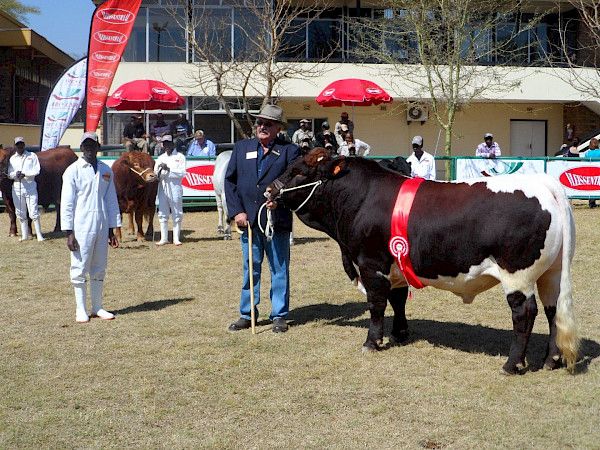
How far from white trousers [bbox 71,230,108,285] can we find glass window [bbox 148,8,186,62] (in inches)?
835

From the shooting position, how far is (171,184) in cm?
1680

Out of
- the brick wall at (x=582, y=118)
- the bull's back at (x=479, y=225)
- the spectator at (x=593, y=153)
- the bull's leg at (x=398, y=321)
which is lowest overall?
the bull's leg at (x=398, y=321)

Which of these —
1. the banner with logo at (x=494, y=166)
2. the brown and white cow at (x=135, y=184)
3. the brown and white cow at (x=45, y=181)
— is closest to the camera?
the brown and white cow at (x=135, y=184)

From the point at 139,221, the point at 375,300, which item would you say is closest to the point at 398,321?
the point at 375,300

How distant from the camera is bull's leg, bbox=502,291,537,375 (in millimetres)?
7355

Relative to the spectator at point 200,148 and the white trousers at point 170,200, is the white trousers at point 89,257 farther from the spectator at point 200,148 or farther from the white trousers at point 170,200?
the spectator at point 200,148

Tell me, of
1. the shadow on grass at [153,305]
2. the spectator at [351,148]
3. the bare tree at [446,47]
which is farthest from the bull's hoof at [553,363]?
the bare tree at [446,47]

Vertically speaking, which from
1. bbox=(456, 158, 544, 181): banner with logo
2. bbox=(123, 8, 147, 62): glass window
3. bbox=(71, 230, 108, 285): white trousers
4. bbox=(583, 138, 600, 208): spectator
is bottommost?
bbox=(71, 230, 108, 285): white trousers

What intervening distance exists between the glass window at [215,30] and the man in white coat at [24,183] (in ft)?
36.8

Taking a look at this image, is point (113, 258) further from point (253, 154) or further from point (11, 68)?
point (11, 68)

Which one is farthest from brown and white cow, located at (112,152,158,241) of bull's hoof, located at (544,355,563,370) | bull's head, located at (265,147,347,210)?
bull's hoof, located at (544,355,563,370)

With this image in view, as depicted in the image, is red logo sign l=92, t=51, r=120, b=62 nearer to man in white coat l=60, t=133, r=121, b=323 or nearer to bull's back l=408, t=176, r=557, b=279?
man in white coat l=60, t=133, r=121, b=323

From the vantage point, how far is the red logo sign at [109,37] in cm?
1969

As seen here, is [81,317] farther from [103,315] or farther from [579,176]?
[579,176]
